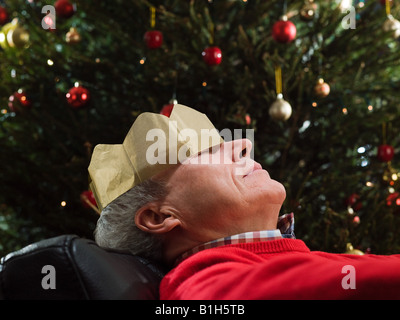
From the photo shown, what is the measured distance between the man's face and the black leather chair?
271 mm

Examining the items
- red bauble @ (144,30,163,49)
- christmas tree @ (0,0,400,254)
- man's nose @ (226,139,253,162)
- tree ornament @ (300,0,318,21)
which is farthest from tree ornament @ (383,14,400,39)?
man's nose @ (226,139,253,162)

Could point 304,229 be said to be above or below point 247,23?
below

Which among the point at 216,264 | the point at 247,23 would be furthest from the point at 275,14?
the point at 216,264

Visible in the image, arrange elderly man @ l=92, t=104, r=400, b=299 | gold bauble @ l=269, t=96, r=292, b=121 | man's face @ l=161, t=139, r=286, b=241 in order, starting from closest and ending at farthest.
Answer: elderly man @ l=92, t=104, r=400, b=299, man's face @ l=161, t=139, r=286, b=241, gold bauble @ l=269, t=96, r=292, b=121

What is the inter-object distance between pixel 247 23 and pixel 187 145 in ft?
3.64

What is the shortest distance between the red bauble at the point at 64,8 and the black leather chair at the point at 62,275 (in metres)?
1.22

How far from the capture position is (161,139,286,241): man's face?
0.93 metres

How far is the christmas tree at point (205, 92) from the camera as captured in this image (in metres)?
1.71

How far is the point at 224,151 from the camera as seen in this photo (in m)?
1.03

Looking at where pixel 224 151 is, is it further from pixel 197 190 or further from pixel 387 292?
pixel 387 292

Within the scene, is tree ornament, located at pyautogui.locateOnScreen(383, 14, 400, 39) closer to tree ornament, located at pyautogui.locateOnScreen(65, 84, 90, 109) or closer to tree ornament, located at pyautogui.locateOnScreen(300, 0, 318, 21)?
tree ornament, located at pyautogui.locateOnScreen(300, 0, 318, 21)

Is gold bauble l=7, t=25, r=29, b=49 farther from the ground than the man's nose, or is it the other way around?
gold bauble l=7, t=25, r=29, b=49

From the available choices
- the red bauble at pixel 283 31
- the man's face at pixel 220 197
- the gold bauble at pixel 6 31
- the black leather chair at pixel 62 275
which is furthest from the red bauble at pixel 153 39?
the black leather chair at pixel 62 275

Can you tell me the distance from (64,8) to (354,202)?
1.40m
